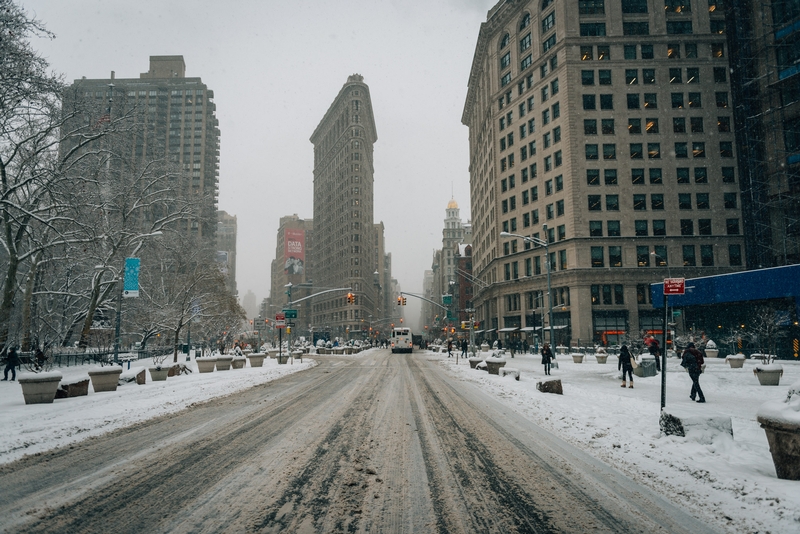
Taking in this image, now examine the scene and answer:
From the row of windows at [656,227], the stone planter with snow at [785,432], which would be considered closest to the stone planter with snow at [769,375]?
the stone planter with snow at [785,432]

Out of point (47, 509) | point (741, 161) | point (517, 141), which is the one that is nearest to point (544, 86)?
point (517, 141)

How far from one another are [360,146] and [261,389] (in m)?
131

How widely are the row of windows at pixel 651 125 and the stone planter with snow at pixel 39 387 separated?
5735cm

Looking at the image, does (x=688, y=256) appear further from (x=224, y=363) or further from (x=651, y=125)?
(x=224, y=363)

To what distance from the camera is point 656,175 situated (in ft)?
177

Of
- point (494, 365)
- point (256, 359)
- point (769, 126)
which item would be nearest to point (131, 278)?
point (256, 359)

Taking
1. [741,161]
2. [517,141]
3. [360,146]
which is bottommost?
[741,161]

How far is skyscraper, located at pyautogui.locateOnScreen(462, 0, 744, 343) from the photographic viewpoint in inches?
2042

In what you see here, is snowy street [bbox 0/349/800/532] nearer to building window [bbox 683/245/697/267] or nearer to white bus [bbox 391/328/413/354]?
building window [bbox 683/245/697/267]

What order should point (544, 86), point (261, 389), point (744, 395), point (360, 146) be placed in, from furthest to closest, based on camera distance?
point (360, 146) → point (544, 86) → point (261, 389) → point (744, 395)

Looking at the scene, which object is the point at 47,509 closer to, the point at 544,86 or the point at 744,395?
the point at 744,395

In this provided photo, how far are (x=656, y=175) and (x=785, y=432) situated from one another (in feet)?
188

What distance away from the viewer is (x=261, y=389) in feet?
53.7

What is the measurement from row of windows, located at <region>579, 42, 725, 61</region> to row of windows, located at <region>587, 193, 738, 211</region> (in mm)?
17838
